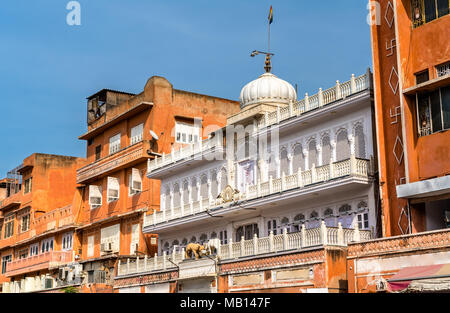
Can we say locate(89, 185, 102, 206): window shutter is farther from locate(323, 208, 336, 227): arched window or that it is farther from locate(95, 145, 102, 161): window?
locate(323, 208, 336, 227): arched window

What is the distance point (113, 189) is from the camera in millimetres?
44781

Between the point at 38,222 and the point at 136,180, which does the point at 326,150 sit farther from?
the point at 38,222

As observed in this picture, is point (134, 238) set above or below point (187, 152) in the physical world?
below

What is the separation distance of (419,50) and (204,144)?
14244 millimetres

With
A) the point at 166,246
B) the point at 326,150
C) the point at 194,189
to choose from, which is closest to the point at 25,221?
the point at 166,246

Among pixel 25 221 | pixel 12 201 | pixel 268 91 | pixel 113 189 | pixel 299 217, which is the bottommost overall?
pixel 299 217

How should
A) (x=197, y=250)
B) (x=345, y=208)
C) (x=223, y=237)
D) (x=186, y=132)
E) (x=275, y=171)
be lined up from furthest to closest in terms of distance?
(x=186, y=132) → (x=223, y=237) → (x=197, y=250) → (x=275, y=171) → (x=345, y=208)

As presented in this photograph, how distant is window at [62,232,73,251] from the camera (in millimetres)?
→ 49875

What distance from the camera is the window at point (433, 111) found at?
74.9ft

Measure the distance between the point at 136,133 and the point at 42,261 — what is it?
1390 centimetres

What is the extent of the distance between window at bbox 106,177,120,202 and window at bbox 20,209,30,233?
1511 cm

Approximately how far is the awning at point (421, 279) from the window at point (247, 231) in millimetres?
11534

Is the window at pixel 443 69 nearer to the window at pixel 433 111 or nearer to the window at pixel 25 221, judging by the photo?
the window at pixel 433 111

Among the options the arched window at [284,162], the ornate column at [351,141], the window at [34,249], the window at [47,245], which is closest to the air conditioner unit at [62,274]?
the window at [47,245]
